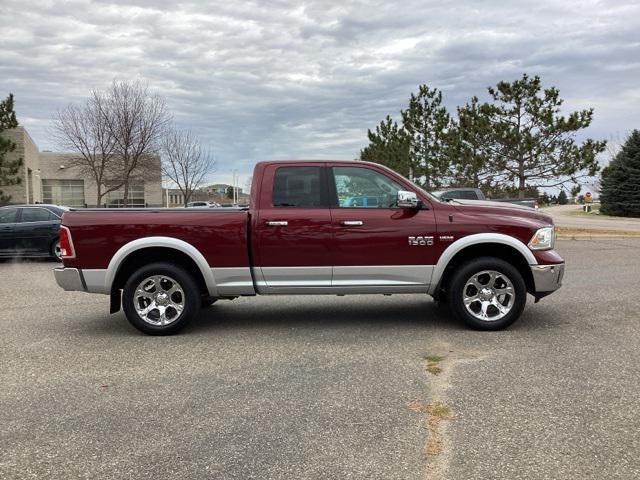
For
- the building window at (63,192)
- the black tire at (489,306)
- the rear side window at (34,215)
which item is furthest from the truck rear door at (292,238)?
the building window at (63,192)

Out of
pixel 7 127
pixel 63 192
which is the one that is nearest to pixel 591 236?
pixel 7 127

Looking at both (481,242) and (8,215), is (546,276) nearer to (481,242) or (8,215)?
(481,242)

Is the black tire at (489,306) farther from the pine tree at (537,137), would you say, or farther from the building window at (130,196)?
the building window at (130,196)

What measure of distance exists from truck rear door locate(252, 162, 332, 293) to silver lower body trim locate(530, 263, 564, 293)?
2.26m

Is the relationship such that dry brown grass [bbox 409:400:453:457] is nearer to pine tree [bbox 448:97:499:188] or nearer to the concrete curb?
the concrete curb

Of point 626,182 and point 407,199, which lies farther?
point 626,182

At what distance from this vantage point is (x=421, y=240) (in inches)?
248

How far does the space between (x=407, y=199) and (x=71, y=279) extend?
3789mm

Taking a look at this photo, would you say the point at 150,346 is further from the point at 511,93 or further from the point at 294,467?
the point at 511,93

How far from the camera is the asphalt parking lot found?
3326 mm

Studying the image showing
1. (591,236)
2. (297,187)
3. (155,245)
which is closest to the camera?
(155,245)

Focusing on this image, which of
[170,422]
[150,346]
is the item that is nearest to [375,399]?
[170,422]

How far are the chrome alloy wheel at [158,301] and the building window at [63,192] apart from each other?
57022mm

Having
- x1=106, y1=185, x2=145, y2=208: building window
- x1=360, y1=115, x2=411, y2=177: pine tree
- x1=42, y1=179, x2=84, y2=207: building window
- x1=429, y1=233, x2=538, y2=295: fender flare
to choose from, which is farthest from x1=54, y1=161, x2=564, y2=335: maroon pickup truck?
x1=42, y1=179, x2=84, y2=207: building window
